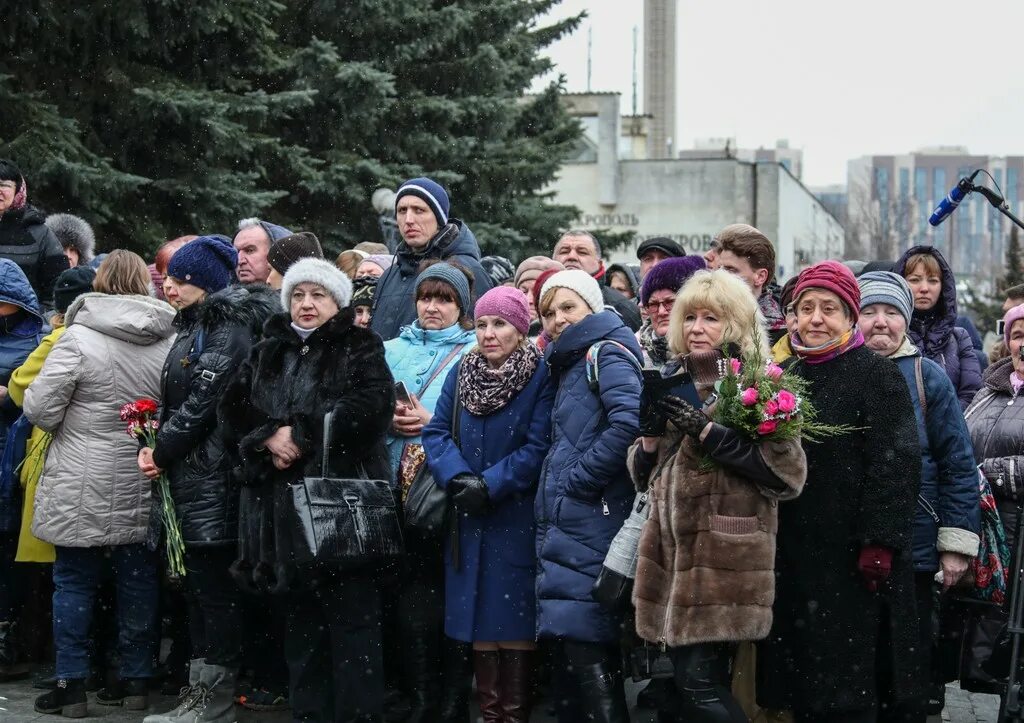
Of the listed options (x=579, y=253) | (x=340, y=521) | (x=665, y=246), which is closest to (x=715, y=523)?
(x=340, y=521)

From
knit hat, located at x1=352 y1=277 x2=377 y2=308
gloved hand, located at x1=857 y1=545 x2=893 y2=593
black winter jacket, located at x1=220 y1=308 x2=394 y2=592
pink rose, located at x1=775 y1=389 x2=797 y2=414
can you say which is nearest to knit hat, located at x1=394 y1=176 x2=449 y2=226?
knit hat, located at x1=352 y1=277 x2=377 y2=308

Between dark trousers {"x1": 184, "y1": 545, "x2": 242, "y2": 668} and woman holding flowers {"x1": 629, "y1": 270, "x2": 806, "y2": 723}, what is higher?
woman holding flowers {"x1": 629, "y1": 270, "x2": 806, "y2": 723}

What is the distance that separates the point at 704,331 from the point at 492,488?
3.95 ft

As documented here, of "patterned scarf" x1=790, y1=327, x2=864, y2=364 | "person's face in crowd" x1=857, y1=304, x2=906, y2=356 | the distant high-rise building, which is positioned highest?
the distant high-rise building

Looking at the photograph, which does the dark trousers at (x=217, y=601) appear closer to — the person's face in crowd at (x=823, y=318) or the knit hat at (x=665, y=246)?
the person's face in crowd at (x=823, y=318)

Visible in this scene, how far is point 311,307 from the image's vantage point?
20.5ft

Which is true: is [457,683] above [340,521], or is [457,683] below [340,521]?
below

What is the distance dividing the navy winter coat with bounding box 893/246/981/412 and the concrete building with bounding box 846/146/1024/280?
292 millimetres

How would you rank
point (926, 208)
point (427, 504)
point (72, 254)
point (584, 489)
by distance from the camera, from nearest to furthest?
point (584, 489), point (427, 504), point (72, 254), point (926, 208)

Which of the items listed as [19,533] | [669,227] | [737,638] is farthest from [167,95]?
[669,227]

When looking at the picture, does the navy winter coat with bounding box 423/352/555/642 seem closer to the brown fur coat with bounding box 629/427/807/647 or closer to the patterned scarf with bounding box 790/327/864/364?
the brown fur coat with bounding box 629/427/807/647

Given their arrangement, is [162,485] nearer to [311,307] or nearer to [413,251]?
[311,307]

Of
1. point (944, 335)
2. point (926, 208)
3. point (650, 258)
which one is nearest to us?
point (944, 335)

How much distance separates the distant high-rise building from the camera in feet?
244
